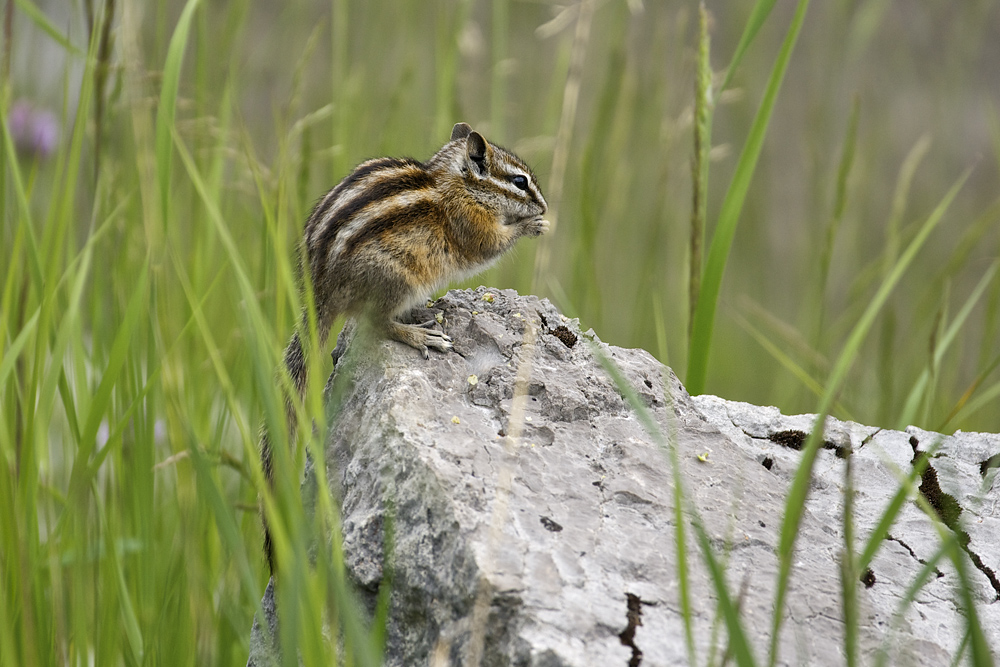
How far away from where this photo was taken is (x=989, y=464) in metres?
2.02

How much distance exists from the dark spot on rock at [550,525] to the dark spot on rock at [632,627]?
0.55ft

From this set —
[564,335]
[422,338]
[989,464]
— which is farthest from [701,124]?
[989,464]

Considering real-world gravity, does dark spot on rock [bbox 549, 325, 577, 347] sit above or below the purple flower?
below

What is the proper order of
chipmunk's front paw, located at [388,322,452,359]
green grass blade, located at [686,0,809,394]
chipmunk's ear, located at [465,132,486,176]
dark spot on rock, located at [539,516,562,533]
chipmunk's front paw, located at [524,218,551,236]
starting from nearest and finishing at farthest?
dark spot on rock, located at [539,516,562,533] → chipmunk's front paw, located at [388,322,452,359] → green grass blade, located at [686,0,809,394] → chipmunk's ear, located at [465,132,486,176] → chipmunk's front paw, located at [524,218,551,236]

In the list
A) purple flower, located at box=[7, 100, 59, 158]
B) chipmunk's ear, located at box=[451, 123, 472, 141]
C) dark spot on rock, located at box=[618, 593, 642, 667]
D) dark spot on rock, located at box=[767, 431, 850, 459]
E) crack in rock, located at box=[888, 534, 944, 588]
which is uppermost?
chipmunk's ear, located at box=[451, 123, 472, 141]

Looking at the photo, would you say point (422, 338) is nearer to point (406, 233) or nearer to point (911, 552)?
point (406, 233)

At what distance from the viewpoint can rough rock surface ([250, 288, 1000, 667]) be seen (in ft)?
4.51

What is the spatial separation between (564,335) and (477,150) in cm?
107

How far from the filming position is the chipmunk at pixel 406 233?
2.34 m

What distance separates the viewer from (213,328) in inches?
123

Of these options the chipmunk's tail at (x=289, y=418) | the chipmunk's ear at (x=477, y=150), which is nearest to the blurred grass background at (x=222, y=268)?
the chipmunk's tail at (x=289, y=418)

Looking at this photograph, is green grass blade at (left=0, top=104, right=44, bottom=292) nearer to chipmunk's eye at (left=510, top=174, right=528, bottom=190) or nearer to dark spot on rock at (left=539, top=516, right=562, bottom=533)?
dark spot on rock at (left=539, top=516, right=562, bottom=533)

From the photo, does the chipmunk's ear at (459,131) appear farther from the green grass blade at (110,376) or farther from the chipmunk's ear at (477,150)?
the green grass blade at (110,376)

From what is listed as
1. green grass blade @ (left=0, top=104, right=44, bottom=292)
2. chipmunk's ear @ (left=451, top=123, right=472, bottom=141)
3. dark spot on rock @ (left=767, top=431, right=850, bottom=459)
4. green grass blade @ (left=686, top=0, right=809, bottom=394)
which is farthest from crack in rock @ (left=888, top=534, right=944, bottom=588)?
chipmunk's ear @ (left=451, top=123, right=472, bottom=141)
